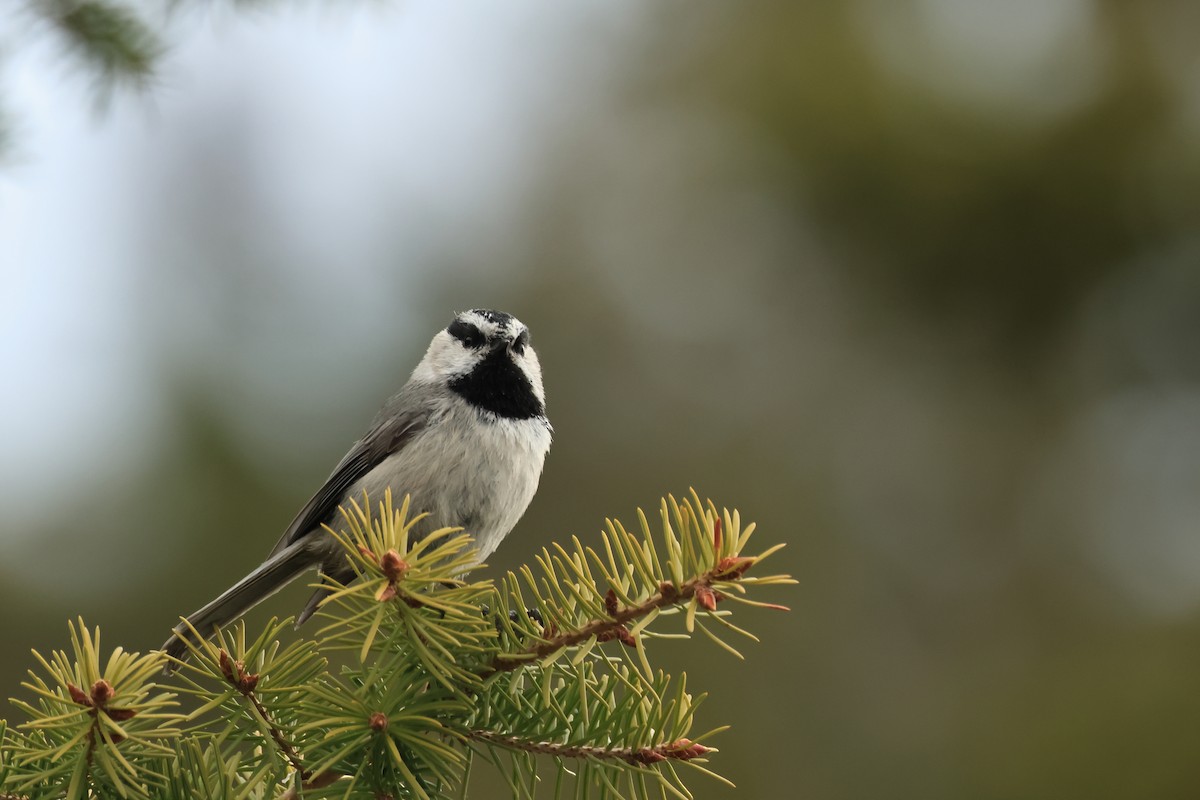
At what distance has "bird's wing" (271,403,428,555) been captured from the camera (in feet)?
12.6

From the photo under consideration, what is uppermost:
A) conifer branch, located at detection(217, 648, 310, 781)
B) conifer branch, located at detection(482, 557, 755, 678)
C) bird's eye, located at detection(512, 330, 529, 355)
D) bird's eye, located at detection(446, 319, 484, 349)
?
bird's eye, located at detection(512, 330, 529, 355)

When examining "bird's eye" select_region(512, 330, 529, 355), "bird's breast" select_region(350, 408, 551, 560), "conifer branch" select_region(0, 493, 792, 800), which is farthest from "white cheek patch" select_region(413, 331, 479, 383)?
"conifer branch" select_region(0, 493, 792, 800)

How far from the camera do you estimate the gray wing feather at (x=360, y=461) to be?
3.83m

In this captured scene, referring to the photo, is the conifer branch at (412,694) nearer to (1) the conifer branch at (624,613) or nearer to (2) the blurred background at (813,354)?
(1) the conifer branch at (624,613)

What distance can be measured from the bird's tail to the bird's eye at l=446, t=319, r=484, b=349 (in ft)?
3.25

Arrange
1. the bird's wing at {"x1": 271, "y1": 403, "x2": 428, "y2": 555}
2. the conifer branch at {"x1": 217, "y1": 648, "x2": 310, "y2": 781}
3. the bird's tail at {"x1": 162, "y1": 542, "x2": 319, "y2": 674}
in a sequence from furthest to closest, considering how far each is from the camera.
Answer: the bird's wing at {"x1": 271, "y1": 403, "x2": 428, "y2": 555}, the bird's tail at {"x1": 162, "y1": 542, "x2": 319, "y2": 674}, the conifer branch at {"x1": 217, "y1": 648, "x2": 310, "y2": 781}

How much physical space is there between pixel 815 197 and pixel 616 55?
2.38m

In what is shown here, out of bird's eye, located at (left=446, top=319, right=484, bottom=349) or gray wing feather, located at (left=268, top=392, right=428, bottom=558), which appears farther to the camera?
bird's eye, located at (left=446, top=319, right=484, bottom=349)

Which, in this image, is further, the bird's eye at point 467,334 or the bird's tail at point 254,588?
the bird's eye at point 467,334

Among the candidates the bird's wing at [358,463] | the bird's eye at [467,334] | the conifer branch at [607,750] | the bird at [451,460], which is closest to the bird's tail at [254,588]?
the bird at [451,460]

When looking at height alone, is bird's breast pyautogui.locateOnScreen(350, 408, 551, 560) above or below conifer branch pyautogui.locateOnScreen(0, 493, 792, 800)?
above

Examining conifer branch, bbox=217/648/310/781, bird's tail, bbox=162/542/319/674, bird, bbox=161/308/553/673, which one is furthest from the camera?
bird, bbox=161/308/553/673

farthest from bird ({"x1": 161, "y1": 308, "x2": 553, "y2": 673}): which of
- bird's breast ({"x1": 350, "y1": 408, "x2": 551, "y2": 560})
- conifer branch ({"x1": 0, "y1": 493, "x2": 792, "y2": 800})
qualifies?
conifer branch ({"x1": 0, "y1": 493, "x2": 792, "y2": 800})

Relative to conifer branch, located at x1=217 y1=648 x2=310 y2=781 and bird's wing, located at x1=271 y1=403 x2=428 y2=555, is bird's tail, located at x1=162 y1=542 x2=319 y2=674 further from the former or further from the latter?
conifer branch, located at x1=217 y1=648 x2=310 y2=781
